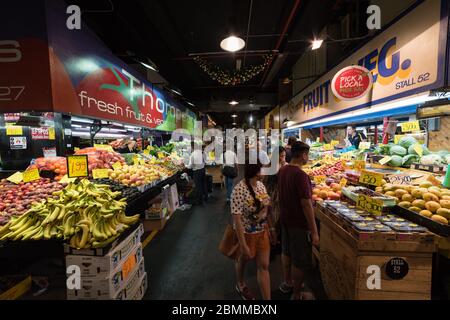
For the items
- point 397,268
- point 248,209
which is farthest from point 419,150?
point 248,209

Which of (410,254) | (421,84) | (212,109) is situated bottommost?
(410,254)

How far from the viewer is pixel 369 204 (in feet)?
7.36

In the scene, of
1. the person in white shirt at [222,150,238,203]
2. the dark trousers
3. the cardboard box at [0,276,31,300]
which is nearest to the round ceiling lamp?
the person in white shirt at [222,150,238,203]

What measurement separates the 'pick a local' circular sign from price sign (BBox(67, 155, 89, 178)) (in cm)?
469

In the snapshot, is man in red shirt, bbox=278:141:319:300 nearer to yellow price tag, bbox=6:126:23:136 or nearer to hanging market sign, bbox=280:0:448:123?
hanging market sign, bbox=280:0:448:123

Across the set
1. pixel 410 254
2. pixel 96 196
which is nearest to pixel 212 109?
pixel 96 196

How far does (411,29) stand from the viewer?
3.13 metres

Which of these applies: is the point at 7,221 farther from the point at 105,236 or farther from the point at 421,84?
the point at 421,84

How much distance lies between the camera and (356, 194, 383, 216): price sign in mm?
2149

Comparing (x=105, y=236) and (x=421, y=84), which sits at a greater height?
(x=421, y=84)

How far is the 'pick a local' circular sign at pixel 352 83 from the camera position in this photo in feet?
13.2

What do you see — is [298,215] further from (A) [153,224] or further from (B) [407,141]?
(A) [153,224]

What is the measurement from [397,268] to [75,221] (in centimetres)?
298
